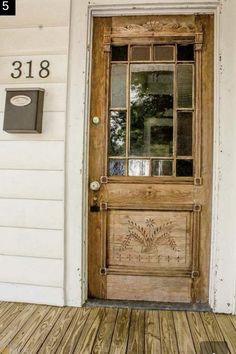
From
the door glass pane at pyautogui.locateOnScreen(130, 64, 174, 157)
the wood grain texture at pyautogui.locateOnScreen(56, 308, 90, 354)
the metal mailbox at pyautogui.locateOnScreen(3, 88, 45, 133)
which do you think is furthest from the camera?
the door glass pane at pyautogui.locateOnScreen(130, 64, 174, 157)

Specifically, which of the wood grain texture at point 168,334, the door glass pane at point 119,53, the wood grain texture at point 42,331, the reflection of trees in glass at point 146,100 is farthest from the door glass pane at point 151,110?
the wood grain texture at point 42,331

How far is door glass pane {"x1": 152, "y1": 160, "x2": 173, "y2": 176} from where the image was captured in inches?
92.7

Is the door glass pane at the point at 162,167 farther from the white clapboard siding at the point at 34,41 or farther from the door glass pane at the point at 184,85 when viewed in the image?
the white clapboard siding at the point at 34,41

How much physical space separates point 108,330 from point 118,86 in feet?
5.59

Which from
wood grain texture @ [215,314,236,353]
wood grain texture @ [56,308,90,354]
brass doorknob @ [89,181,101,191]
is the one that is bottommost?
wood grain texture @ [56,308,90,354]

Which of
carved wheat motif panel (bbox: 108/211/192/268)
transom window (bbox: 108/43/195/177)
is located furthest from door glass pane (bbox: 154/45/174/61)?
carved wheat motif panel (bbox: 108/211/192/268)

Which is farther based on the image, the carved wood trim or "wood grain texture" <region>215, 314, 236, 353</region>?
the carved wood trim

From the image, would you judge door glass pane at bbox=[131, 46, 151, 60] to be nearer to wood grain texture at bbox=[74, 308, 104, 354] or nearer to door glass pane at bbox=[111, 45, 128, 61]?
door glass pane at bbox=[111, 45, 128, 61]

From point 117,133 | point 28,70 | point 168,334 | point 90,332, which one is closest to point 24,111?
point 28,70

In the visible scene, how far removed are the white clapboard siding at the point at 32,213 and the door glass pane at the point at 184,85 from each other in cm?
117

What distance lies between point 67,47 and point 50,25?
213mm

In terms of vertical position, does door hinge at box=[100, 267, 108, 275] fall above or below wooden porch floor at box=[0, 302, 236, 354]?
above

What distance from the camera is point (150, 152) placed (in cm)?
237

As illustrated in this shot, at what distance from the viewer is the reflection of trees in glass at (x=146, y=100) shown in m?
2.35
